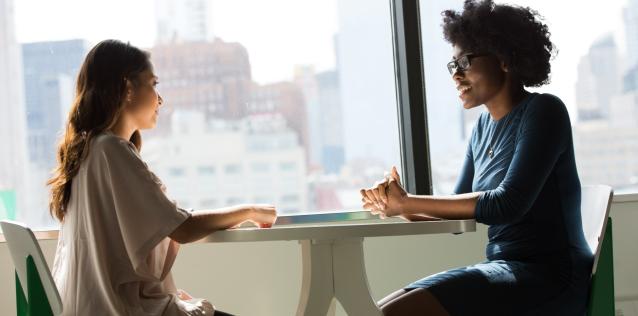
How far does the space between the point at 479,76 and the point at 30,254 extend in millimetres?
1326

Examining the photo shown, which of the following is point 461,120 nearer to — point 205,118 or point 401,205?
point 205,118

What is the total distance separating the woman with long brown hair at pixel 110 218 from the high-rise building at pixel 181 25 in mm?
1386

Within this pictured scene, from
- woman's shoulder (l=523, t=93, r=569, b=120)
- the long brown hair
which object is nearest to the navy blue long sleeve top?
woman's shoulder (l=523, t=93, r=569, b=120)

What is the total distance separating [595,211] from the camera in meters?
2.30

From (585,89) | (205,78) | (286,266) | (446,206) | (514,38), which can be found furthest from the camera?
(585,89)

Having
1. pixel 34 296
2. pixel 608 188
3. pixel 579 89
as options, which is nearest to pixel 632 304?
pixel 579 89

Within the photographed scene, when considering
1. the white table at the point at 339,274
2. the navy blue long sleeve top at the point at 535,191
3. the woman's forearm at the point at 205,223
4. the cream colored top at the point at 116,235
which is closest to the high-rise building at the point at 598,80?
the navy blue long sleeve top at the point at 535,191

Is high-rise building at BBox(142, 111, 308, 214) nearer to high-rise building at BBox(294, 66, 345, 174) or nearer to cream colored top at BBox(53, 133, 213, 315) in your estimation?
high-rise building at BBox(294, 66, 345, 174)

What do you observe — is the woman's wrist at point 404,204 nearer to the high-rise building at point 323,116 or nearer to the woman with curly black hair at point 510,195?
the woman with curly black hair at point 510,195

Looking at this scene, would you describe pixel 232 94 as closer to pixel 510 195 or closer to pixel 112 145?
pixel 112 145

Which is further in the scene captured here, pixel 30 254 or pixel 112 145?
pixel 112 145

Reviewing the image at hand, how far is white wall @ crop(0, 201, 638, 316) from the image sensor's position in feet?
11.2

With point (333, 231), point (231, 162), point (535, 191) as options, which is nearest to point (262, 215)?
point (333, 231)

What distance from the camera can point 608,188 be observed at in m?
2.18
